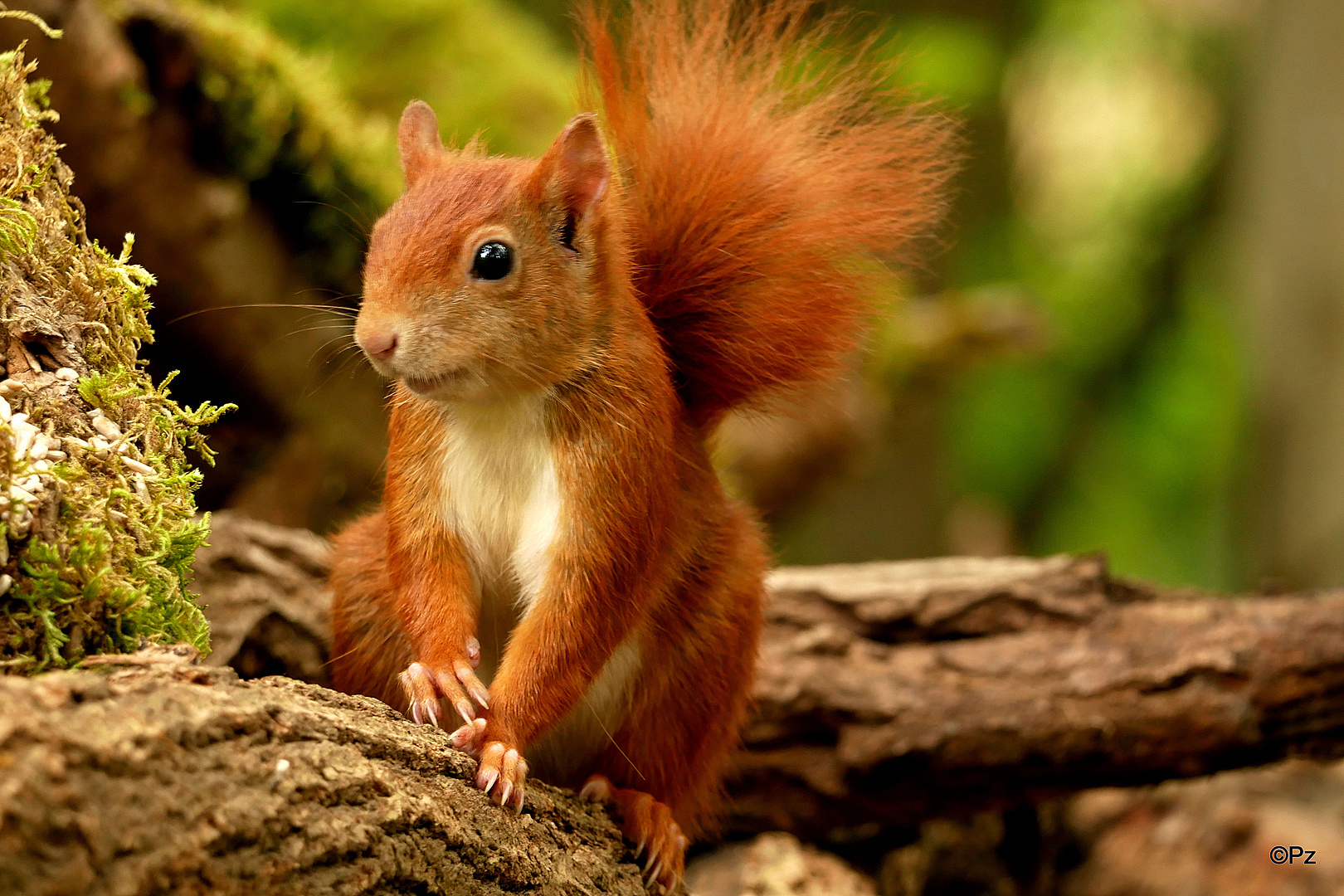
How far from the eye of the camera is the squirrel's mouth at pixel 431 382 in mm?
1914

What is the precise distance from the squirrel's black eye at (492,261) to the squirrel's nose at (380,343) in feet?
0.60

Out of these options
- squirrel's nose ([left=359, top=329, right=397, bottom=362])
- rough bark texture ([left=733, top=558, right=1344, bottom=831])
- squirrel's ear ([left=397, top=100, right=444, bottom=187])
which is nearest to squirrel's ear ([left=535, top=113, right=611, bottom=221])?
squirrel's ear ([left=397, top=100, right=444, bottom=187])

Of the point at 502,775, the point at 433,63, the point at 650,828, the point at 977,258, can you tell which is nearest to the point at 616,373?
the point at 502,775

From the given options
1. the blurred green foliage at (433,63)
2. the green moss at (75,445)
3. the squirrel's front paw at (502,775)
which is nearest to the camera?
the green moss at (75,445)

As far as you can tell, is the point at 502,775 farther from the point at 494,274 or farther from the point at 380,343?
the point at 494,274

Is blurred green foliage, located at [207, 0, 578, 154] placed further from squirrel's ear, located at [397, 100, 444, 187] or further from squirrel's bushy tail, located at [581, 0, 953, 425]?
squirrel's ear, located at [397, 100, 444, 187]

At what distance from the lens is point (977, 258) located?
29.3 ft

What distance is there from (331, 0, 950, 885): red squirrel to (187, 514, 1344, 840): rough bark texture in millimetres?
431

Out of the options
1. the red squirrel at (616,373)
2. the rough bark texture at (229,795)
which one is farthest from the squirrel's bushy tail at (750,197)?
the rough bark texture at (229,795)

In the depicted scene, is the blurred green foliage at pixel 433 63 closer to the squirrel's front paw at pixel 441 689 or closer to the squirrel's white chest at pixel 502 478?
the squirrel's white chest at pixel 502 478

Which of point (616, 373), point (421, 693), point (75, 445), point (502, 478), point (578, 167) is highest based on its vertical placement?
point (578, 167)

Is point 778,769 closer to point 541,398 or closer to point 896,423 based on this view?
point 541,398

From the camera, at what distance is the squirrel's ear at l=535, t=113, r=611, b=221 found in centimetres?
202

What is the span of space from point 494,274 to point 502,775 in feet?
2.63
